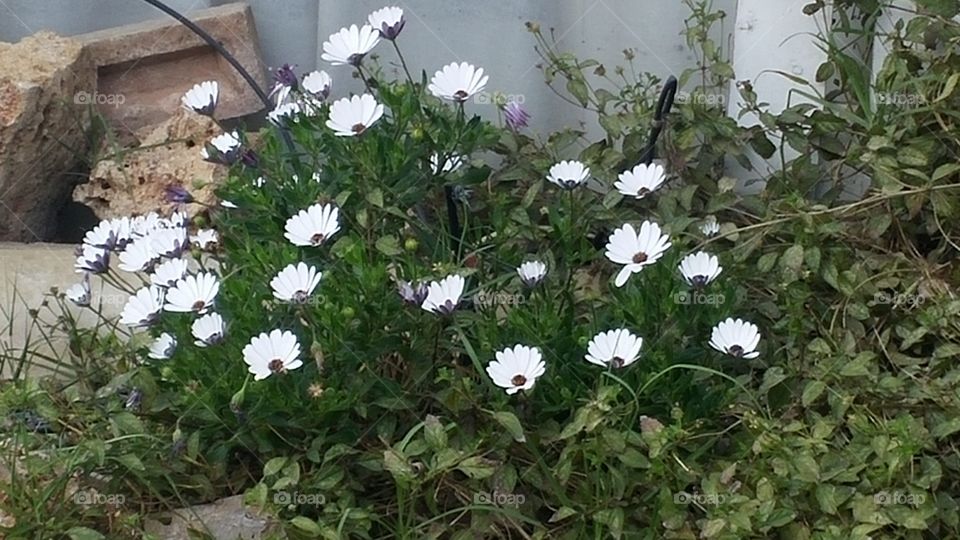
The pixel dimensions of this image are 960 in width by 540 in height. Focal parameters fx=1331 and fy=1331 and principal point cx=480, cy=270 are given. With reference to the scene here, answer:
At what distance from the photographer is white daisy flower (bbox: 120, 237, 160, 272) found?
223 cm

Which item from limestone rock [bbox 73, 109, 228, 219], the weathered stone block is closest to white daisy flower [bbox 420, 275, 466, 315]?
limestone rock [bbox 73, 109, 228, 219]

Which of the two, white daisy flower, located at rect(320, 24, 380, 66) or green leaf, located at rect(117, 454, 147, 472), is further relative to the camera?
white daisy flower, located at rect(320, 24, 380, 66)

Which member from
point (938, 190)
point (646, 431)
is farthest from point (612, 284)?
point (938, 190)

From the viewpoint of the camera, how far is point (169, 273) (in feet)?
7.13

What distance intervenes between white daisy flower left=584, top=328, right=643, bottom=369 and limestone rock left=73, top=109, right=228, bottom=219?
4.07 feet

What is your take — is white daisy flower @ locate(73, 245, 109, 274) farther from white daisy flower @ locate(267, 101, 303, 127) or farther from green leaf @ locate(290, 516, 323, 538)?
Result: green leaf @ locate(290, 516, 323, 538)

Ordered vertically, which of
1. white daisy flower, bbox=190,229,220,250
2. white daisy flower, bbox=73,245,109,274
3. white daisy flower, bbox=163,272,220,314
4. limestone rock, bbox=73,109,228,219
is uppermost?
limestone rock, bbox=73,109,228,219

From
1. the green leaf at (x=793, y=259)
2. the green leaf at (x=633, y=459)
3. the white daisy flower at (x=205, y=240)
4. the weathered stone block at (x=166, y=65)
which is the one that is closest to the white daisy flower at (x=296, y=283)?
the white daisy flower at (x=205, y=240)

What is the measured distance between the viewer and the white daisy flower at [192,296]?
206 centimetres

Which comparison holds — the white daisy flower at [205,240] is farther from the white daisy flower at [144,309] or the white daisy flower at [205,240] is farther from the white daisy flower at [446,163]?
the white daisy flower at [446,163]

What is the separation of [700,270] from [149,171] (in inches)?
57.1

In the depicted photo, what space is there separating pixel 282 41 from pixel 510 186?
34.0 inches

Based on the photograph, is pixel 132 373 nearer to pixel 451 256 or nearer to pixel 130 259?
pixel 130 259

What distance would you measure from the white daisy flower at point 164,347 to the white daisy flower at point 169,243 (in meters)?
0.16
